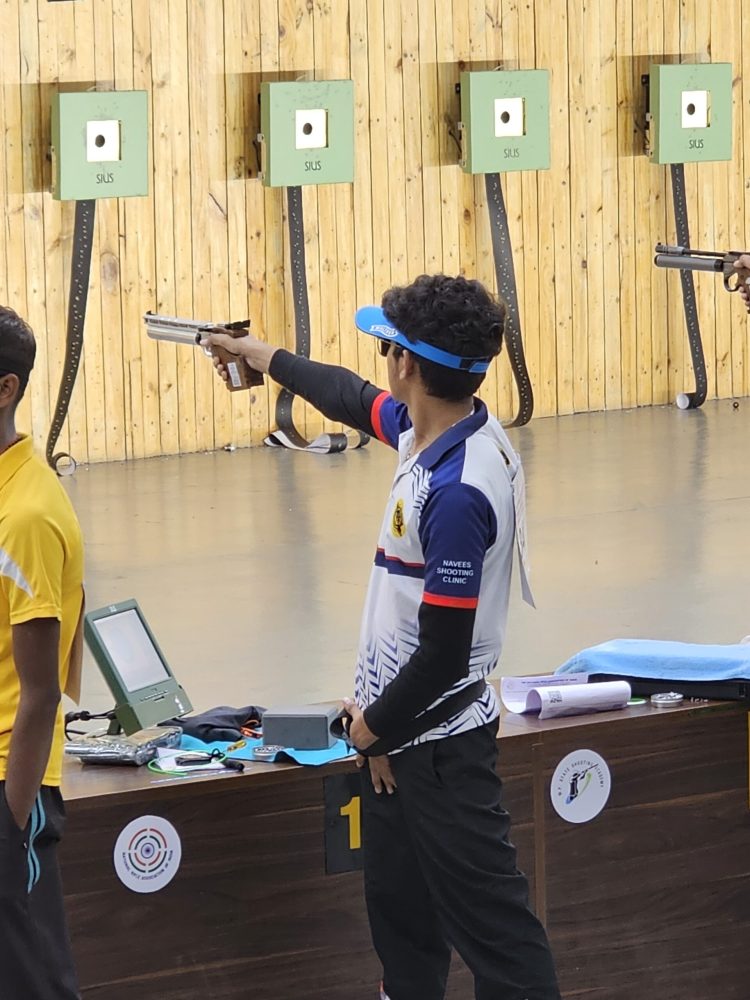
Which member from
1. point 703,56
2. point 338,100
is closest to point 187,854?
point 338,100

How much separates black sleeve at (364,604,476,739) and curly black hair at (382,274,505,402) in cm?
37

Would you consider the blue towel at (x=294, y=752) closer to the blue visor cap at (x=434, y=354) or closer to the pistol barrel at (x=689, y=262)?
the blue visor cap at (x=434, y=354)

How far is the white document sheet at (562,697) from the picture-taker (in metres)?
3.10

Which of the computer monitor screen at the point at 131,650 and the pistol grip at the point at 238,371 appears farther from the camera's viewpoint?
the pistol grip at the point at 238,371

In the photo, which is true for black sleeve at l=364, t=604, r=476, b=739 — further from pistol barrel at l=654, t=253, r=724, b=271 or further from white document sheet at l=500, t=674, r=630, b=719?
pistol barrel at l=654, t=253, r=724, b=271

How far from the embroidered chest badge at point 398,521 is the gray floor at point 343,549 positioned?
8.61 feet

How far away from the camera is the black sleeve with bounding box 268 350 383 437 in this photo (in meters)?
3.12

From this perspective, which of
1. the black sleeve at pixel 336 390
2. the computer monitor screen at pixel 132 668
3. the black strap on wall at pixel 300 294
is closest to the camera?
the computer monitor screen at pixel 132 668

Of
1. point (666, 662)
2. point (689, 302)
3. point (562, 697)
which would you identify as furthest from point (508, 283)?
point (562, 697)

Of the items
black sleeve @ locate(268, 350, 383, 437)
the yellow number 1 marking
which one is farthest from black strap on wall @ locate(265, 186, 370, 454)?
the yellow number 1 marking

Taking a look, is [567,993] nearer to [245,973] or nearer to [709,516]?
[245,973]

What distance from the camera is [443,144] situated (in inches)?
392

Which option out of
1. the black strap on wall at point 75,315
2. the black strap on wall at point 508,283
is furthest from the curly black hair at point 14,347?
the black strap on wall at point 508,283

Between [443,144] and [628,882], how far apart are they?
7373 mm
